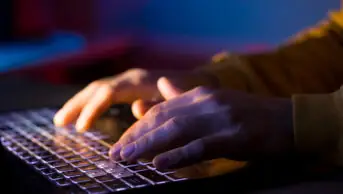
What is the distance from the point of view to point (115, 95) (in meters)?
0.85

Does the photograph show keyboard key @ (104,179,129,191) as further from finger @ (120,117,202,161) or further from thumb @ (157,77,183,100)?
thumb @ (157,77,183,100)

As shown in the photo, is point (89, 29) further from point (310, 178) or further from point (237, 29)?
point (310, 178)

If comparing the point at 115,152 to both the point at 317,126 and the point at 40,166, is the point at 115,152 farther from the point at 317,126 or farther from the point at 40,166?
the point at 317,126

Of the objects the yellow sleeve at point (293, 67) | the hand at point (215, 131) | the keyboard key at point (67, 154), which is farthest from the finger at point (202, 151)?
the yellow sleeve at point (293, 67)

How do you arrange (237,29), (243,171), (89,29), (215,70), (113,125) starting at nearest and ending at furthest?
(243,171)
(113,125)
(215,70)
(237,29)
(89,29)

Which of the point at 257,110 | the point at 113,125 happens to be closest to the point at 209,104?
the point at 257,110

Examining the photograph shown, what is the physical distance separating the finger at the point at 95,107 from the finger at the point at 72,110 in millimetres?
19

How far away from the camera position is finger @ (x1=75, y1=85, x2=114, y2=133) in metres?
0.78

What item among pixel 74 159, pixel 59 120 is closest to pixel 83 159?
pixel 74 159

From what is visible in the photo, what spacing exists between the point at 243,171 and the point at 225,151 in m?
0.05

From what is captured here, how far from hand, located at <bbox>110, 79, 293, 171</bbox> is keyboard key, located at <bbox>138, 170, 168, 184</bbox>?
2 cm

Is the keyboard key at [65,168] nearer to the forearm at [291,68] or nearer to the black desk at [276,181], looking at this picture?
the black desk at [276,181]

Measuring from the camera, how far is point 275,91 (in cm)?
94

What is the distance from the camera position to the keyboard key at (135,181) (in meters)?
0.52
